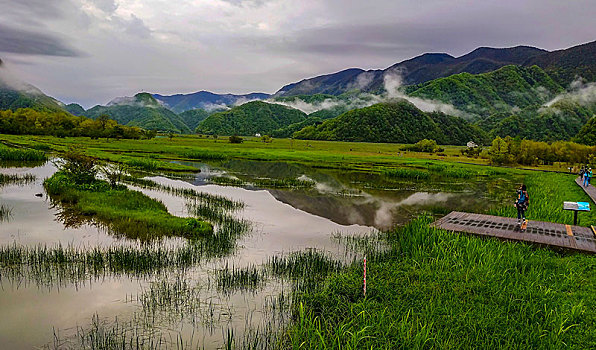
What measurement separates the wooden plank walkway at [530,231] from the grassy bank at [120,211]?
12.0 metres

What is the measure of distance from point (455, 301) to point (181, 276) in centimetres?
829

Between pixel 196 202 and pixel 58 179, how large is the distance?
1128 cm

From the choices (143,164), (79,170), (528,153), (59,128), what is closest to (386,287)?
(79,170)

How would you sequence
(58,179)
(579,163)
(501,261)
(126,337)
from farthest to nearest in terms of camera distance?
1. (579,163)
2. (58,179)
3. (501,261)
4. (126,337)

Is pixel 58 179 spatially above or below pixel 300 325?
above

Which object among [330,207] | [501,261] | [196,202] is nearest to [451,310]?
[501,261]

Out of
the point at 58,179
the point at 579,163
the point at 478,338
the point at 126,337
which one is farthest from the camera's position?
the point at 579,163

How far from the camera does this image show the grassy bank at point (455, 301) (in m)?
7.73

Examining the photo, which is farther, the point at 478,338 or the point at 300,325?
the point at 300,325

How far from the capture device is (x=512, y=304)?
9.27m

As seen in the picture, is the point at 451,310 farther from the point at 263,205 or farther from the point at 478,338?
the point at 263,205

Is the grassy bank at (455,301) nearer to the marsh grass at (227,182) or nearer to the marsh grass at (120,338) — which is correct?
the marsh grass at (120,338)

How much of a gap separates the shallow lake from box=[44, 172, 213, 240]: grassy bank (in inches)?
32.6

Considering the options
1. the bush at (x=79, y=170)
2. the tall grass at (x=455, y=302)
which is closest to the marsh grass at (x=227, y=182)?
the bush at (x=79, y=170)
